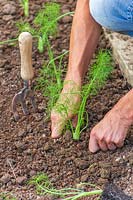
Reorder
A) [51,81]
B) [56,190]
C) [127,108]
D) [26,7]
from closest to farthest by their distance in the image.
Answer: [56,190] → [127,108] → [51,81] → [26,7]

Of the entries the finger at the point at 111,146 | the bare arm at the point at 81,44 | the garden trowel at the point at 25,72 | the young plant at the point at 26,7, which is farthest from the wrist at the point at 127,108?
the young plant at the point at 26,7

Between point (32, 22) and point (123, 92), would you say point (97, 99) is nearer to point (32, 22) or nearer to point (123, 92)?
point (123, 92)

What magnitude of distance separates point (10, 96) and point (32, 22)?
0.55 m

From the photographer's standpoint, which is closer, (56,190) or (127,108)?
(56,190)

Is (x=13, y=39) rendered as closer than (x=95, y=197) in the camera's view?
No

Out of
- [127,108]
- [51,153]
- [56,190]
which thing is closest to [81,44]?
[127,108]

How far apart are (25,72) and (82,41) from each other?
289mm

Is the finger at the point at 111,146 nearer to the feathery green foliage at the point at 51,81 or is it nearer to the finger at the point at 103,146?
the finger at the point at 103,146

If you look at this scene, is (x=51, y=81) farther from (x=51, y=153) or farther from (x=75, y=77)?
(x=51, y=153)

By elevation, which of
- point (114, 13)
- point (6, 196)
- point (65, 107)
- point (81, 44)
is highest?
point (114, 13)

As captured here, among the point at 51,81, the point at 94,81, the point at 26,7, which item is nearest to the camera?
the point at 94,81

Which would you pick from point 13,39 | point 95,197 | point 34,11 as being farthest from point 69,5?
point 95,197

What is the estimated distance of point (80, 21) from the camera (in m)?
2.93

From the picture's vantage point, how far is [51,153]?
281 cm
